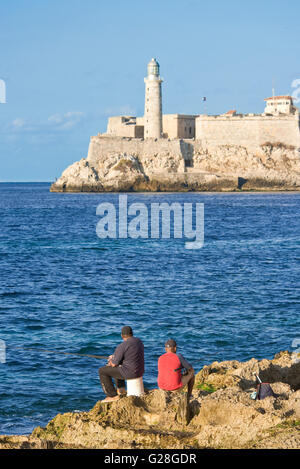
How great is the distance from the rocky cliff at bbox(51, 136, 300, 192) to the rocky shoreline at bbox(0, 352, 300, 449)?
72.6 meters

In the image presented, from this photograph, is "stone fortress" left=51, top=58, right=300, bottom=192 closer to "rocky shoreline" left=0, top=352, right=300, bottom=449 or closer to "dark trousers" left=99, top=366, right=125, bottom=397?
"dark trousers" left=99, top=366, right=125, bottom=397

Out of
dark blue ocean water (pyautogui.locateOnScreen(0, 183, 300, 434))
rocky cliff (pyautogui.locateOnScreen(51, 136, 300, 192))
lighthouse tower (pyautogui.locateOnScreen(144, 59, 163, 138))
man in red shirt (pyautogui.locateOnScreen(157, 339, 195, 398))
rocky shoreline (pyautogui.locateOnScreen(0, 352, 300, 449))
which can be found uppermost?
lighthouse tower (pyautogui.locateOnScreen(144, 59, 163, 138))

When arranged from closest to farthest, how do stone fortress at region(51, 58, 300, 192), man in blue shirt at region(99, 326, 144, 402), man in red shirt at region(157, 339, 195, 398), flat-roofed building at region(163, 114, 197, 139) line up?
1. man in red shirt at region(157, 339, 195, 398)
2. man in blue shirt at region(99, 326, 144, 402)
3. stone fortress at region(51, 58, 300, 192)
4. flat-roofed building at region(163, 114, 197, 139)

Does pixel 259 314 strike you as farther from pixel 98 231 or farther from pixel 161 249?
pixel 98 231

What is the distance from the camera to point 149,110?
78.6m

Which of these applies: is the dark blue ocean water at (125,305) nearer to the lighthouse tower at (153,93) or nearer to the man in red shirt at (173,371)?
the man in red shirt at (173,371)

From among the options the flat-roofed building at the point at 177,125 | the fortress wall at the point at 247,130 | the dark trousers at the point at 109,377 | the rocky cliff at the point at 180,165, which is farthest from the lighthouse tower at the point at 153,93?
the dark trousers at the point at 109,377

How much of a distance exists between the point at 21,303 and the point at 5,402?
7927mm

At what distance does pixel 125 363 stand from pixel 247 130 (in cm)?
7580

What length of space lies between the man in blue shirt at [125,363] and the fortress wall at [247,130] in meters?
74.9

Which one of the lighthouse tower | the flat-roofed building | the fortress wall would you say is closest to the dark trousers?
the lighthouse tower

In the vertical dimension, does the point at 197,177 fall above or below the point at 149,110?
below

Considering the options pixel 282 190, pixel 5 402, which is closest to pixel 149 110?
pixel 282 190

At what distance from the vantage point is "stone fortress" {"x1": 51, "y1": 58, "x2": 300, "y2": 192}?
8044cm
